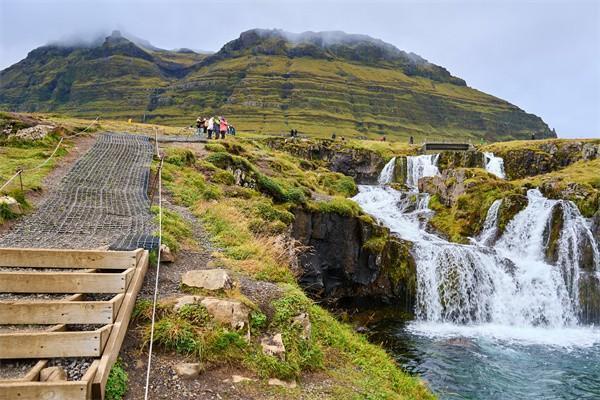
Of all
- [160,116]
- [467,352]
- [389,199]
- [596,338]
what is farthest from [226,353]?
[160,116]

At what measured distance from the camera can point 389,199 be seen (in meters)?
33.0

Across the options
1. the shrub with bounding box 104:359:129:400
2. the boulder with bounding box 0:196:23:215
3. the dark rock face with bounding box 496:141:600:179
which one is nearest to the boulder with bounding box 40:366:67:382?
the shrub with bounding box 104:359:129:400

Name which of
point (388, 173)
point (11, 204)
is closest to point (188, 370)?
point (11, 204)

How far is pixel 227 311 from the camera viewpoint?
713cm

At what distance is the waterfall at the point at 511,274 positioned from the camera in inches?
805

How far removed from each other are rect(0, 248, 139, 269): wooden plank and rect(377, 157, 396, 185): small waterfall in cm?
3687

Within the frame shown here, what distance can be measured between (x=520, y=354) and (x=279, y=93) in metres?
150

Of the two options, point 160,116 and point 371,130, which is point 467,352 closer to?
point 371,130

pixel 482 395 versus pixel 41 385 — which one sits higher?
pixel 41 385

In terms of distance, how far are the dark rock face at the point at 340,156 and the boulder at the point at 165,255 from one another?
122ft

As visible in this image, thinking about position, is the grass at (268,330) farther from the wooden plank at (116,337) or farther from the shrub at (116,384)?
the shrub at (116,384)

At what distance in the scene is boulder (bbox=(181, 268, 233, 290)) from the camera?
795cm

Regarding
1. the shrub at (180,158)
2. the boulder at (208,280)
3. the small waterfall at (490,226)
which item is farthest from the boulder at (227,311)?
the small waterfall at (490,226)

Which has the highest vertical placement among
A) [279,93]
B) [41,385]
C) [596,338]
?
[279,93]
